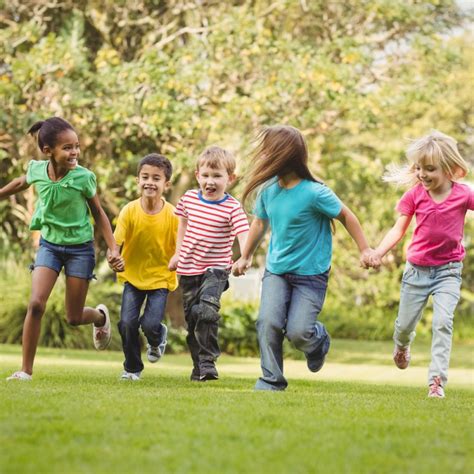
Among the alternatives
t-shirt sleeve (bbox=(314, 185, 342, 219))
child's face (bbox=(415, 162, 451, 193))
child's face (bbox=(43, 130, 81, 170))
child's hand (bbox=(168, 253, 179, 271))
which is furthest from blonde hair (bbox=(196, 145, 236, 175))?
child's face (bbox=(415, 162, 451, 193))

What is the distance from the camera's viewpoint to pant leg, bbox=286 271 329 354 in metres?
7.05

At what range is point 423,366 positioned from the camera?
15180 millimetres

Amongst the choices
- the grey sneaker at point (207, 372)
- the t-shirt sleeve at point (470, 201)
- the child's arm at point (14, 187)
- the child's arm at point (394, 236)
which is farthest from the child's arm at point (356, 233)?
the child's arm at point (14, 187)

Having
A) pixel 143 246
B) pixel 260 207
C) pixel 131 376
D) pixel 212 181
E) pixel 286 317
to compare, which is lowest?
pixel 131 376

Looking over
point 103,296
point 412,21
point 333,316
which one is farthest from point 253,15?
point 333,316

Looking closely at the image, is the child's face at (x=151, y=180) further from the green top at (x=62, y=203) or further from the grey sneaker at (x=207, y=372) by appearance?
the grey sneaker at (x=207, y=372)

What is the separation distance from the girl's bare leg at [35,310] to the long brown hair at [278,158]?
1517 mm

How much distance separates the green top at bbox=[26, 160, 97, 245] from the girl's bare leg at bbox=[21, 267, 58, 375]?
257mm

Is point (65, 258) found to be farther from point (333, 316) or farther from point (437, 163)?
point (333, 316)

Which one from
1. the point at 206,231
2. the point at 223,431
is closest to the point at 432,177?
the point at 206,231

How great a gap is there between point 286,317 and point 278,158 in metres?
1.08

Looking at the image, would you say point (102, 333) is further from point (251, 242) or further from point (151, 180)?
point (251, 242)

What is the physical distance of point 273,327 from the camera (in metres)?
7.10

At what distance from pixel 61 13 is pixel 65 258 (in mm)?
11216
